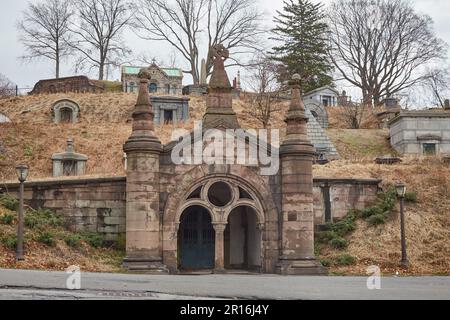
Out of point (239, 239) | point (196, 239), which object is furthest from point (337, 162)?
point (196, 239)

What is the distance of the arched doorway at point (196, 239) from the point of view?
22344mm

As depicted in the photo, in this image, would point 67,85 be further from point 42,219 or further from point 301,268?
point 301,268

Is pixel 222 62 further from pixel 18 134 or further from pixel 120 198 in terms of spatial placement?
pixel 18 134

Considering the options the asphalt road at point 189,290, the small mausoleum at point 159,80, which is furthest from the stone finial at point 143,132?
the small mausoleum at point 159,80

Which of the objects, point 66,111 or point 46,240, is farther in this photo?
point 66,111

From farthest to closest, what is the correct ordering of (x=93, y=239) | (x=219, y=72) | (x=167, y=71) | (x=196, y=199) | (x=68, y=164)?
(x=167, y=71)
(x=68, y=164)
(x=219, y=72)
(x=93, y=239)
(x=196, y=199)

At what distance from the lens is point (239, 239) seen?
23453mm

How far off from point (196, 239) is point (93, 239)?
11.9 feet

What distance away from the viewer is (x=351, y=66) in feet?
201

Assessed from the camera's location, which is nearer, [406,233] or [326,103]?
[406,233]

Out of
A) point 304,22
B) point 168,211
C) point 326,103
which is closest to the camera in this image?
point 168,211

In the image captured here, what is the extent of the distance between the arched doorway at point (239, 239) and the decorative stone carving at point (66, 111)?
935 inches
